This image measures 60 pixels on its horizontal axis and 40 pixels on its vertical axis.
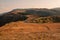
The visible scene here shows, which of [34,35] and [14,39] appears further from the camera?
[34,35]

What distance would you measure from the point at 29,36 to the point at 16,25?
10.9ft

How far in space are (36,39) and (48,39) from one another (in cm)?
73

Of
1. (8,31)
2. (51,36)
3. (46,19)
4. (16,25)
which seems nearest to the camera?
(51,36)

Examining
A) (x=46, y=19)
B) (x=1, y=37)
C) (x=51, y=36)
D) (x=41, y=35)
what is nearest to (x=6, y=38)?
(x=1, y=37)

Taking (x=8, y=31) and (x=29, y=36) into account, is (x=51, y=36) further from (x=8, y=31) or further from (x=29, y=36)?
(x=8, y=31)

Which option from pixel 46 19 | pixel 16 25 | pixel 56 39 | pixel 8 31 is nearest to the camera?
pixel 56 39

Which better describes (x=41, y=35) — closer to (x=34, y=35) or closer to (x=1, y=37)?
(x=34, y=35)

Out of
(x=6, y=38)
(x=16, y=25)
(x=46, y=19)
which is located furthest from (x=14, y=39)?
(x=46, y=19)

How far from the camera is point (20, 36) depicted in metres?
9.67

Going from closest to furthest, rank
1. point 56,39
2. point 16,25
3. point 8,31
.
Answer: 1. point 56,39
2. point 8,31
3. point 16,25

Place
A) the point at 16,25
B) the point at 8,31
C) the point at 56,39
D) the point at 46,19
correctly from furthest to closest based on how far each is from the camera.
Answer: the point at 46,19 < the point at 16,25 < the point at 8,31 < the point at 56,39

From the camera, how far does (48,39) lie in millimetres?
9094

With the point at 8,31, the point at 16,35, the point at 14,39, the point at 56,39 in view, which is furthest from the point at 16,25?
the point at 56,39

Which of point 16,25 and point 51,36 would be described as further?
point 16,25
